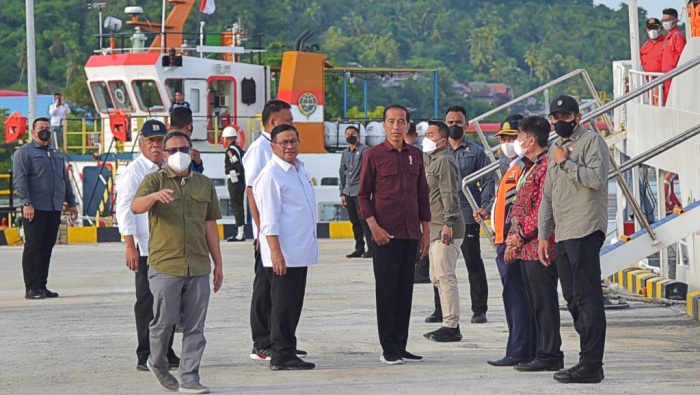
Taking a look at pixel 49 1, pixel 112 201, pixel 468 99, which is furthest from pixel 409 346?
pixel 468 99

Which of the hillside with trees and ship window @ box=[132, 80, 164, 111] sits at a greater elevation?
the hillside with trees

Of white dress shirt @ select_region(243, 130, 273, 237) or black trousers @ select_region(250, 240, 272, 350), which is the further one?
white dress shirt @ select_region(243, 130, 273, 237)

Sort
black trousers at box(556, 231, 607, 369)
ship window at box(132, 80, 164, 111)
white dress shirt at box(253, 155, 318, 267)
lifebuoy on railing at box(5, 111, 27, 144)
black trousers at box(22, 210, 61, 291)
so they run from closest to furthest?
1. black trousers at box(556, 231, 607, 369)
2. white dress shirt at box(253, 155, 318, 267)
3. black trousers at box(22, 210, 61, 291)
4. lifebuoy on railing at box(5, 111, 27, 144)
5. ship window at box(132, 80, 164, 111)

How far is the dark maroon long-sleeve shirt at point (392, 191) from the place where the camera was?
405 inches

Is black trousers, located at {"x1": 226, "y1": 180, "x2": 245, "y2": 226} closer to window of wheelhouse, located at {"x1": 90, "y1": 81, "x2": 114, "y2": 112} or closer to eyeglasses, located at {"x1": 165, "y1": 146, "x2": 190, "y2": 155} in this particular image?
window of wheelhouse, located at {"x1": 90, "y1": 81, "x2": 114, "y2": 112}

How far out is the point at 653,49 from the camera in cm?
1783

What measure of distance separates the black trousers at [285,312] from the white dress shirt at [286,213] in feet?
0.34

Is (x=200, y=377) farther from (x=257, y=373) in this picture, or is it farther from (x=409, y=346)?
(x=409, y=346)

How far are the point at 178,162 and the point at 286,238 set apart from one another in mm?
1175

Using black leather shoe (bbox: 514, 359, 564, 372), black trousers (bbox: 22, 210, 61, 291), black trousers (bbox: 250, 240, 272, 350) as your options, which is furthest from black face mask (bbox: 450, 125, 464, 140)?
black trousers (bbox: 22, 210, 61, 291)

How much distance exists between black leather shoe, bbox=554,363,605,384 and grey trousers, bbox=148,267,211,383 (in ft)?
7.54

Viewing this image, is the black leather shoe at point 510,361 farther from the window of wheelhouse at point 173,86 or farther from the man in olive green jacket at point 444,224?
the window of wheelhouse at point 173,86

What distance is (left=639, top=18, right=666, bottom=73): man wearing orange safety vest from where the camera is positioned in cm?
1766

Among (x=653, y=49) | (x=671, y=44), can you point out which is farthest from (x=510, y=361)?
(x=653, y=49)
